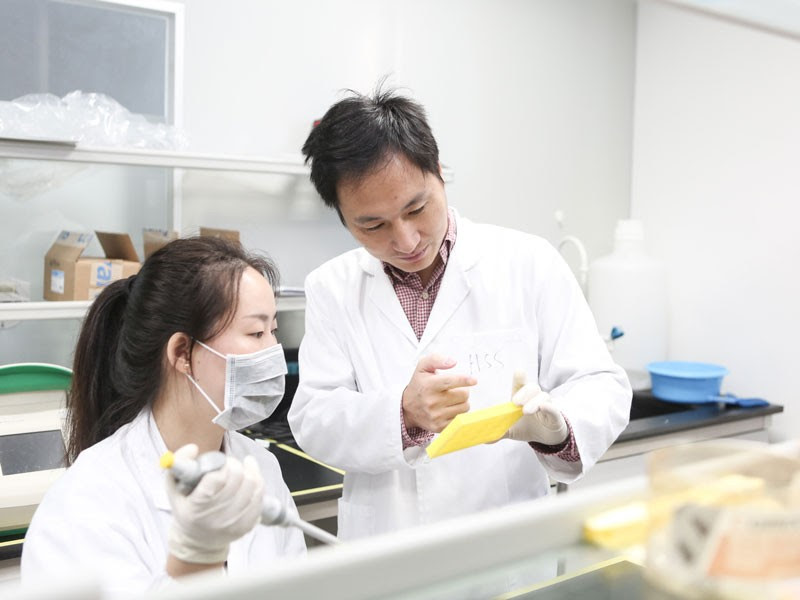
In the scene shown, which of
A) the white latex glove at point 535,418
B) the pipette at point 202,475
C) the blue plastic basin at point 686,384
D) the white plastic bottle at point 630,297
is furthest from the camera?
the white plastic bottle at point 630,297

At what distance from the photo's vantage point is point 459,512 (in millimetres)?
1656

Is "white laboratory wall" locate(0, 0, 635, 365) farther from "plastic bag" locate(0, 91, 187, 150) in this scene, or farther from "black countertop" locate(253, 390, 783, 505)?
"black countertop" locate(253, 390, 783, 505)

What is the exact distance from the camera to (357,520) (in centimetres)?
171

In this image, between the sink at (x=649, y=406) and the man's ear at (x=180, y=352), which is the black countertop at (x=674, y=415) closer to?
the sink at (x=649, y=406)

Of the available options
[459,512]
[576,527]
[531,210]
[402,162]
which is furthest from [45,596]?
[531,210]

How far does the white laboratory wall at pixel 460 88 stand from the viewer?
2.75 m

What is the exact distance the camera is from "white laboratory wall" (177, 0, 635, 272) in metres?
2.75

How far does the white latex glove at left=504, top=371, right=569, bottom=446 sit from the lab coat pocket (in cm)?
Answer: 40

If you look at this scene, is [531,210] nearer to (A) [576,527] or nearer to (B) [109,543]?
(B) [109,543]

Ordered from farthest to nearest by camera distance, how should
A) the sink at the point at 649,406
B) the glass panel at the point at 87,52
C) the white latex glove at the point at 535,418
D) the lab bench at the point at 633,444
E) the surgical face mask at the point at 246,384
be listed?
the sink at the point at 649,406, the glass panel at the point at 87,52, the lab bench at the point at 633,444, the surgical face mask at the point at 246,384, the white latex glove at the point at 535,418

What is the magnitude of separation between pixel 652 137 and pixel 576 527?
3318mm

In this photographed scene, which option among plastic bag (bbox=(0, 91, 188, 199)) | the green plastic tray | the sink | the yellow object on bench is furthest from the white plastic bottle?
the yellow object on bench

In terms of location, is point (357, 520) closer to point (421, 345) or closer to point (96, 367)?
point (421, 345)

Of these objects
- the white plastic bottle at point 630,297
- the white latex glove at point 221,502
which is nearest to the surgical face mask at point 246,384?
the white latex glove at point 221,502
